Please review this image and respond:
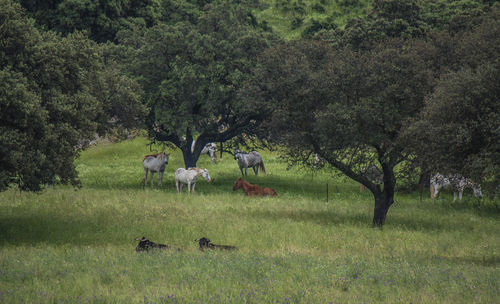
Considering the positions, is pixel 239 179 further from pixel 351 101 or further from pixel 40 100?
pixel 40 100

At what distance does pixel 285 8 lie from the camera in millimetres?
105938

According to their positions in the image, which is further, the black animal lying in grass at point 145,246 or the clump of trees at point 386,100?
the black animal lying in grass at point 145,246

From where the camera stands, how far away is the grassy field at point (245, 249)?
1072cm

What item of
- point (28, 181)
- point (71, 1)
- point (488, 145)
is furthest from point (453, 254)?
point (71, 1)

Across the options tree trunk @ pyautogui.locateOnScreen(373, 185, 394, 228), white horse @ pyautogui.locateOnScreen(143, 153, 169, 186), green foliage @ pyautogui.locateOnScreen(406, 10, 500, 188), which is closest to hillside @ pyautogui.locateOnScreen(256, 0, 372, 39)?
white horse @ pyautogui.locateOnScreen(143, 153, 169, 186)

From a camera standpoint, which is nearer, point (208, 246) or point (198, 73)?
point (208, 246)

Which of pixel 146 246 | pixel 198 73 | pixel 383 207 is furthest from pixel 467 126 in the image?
pixel 198 73

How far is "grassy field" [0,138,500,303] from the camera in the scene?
10.7 metres

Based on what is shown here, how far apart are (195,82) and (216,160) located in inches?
696

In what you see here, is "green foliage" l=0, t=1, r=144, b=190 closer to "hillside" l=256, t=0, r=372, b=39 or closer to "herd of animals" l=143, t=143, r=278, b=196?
"herd of animals" l=143, t=143, r=278, b=196

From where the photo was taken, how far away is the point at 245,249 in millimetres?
17047

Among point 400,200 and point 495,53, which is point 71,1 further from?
point 495,53

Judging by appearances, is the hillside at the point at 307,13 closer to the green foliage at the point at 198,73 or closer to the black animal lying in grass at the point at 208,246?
the green foliage at the point at 198,73

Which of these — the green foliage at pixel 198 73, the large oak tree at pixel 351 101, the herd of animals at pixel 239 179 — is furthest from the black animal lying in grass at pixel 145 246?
the green foliage at pixel 198 73
